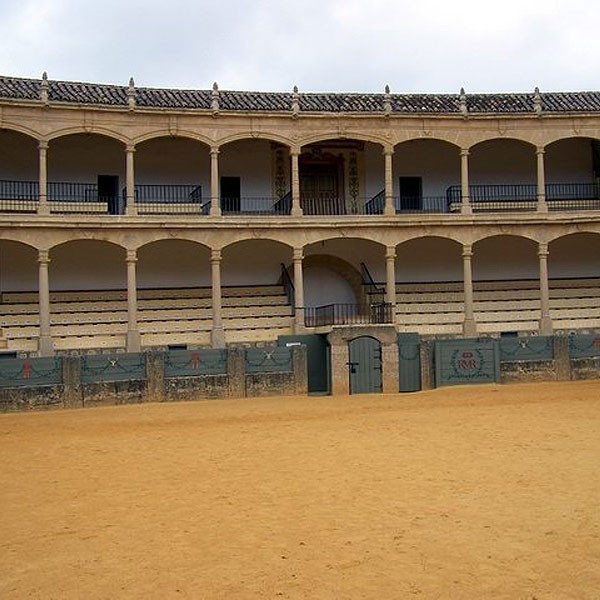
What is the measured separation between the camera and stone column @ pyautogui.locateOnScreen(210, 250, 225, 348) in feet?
83.9

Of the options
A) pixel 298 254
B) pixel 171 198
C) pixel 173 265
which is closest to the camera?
pixel 298 254

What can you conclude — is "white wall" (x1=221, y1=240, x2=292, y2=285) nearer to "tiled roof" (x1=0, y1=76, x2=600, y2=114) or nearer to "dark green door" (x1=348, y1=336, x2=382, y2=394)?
"tiled roof" (x1=0, y1=76, x2=600, y2=114)

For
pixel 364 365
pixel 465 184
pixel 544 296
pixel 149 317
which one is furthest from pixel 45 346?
pixel 544 296

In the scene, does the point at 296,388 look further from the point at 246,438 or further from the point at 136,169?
the point at 136,169

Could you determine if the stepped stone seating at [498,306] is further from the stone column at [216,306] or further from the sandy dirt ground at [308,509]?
the sandy dirt ground at [308,509]

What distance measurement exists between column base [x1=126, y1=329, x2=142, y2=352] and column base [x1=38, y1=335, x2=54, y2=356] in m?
2.46

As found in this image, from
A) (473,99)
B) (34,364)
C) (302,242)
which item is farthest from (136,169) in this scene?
(473,99)

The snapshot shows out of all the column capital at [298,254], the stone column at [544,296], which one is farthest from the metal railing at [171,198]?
the stone column at [544,296]

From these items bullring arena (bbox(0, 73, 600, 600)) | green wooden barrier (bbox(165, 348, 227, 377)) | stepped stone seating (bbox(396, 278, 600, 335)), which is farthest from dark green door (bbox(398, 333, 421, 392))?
green wooden barrier (bbox(165, 348, 227, 377))

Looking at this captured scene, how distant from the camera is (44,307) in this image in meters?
24.3

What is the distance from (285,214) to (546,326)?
35.0 feet

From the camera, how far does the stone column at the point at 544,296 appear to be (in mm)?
27438

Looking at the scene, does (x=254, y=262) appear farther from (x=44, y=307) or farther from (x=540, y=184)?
(x=540, y=184)

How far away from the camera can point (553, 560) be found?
663cm
